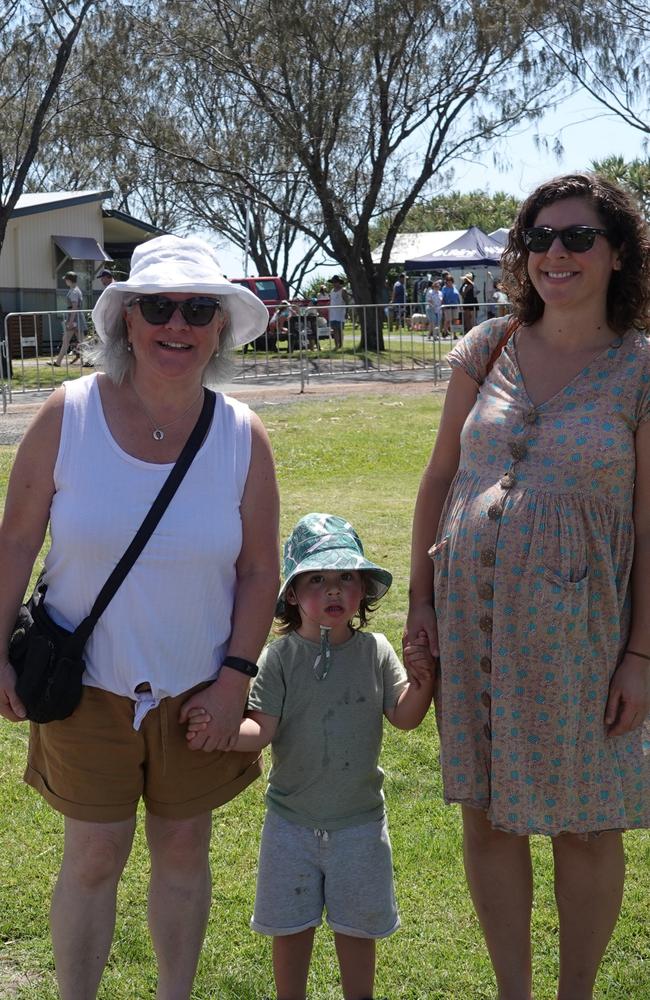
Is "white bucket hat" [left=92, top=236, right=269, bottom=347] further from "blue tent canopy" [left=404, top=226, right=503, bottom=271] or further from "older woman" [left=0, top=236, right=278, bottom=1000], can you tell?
"blue tent canopy" [left=404, top=226, right=503, bottom=271]

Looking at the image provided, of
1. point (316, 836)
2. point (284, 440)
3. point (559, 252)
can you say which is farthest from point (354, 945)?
point (284, 440)

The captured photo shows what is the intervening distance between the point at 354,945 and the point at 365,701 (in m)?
0.59

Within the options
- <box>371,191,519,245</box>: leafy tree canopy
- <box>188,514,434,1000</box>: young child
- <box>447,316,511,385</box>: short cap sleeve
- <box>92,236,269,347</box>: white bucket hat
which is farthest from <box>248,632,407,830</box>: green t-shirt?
<box>371,191,519,245</box>: leafy tree canopy

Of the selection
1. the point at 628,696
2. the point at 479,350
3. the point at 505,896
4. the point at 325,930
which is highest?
the point at 479,350

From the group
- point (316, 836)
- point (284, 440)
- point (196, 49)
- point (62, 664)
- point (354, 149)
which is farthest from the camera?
point (354, 149)

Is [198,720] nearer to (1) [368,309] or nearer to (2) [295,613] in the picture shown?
(2) [295,613]

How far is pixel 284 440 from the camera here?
12.6m

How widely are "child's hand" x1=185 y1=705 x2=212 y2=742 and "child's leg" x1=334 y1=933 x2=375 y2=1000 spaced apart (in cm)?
67

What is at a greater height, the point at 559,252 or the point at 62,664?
the point at 559,252

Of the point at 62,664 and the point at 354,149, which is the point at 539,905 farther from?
the point at 354,149

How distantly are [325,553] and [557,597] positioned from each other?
0.63 metres

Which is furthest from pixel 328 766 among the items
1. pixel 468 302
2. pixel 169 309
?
pixel 468 302

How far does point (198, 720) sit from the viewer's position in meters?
2.60

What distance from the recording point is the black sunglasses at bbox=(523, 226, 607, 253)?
8.48 feet
